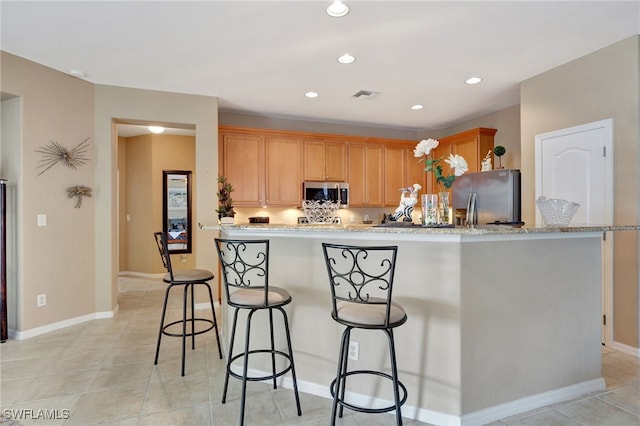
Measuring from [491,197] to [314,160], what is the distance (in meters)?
2.54

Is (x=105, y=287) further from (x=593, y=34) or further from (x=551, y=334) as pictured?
(x=593, y=34)

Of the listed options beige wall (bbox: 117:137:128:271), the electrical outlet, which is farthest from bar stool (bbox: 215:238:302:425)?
beige wall (bbox: 117:137:128:271)

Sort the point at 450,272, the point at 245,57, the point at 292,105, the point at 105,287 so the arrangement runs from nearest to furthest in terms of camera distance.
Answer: the point at 450,272 < the point at 245,57 < the point at 105,287 < the point at 292,105

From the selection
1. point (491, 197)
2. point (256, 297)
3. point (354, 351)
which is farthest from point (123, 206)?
point (491, 197)

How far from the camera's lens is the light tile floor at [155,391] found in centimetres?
211

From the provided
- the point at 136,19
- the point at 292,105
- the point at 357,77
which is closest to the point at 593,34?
the point at 357,77

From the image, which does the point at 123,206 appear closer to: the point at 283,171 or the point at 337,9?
the point at 283,171

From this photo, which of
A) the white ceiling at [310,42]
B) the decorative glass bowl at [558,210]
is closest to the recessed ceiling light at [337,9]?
the white ceiling at [310,42]

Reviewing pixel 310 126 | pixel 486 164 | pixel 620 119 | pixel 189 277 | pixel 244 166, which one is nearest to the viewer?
pixel 189 277

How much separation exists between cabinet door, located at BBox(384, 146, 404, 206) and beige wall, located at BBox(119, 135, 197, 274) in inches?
135

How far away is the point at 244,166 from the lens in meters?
5.11

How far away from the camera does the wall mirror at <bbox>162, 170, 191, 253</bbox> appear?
6531 mm

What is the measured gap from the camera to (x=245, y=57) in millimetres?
3332

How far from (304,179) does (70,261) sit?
3.10m
